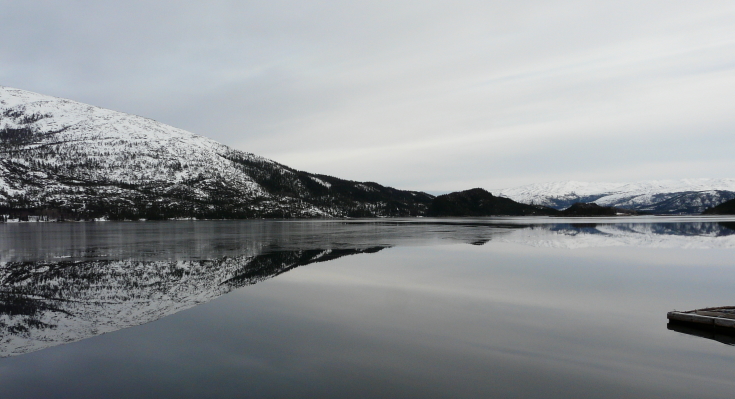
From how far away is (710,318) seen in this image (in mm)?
15117

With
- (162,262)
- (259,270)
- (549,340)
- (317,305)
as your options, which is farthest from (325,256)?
(549,340)

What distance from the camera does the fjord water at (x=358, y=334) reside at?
34.7ft

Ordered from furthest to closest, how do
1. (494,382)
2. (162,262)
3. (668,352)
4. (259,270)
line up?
(162,262)
(259,270)
(668,352)
(494,382)

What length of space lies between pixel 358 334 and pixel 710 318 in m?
12.6

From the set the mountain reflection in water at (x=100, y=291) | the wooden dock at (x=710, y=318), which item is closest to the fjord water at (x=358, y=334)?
the mountain reflection in water at (x=100, y=291)

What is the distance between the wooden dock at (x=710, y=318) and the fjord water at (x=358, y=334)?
45.0 inches

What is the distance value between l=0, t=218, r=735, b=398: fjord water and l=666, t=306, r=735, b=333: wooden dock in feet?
3.75

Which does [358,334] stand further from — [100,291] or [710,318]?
[100,291]

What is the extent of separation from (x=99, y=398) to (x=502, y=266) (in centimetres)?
2742

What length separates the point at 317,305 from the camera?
1941 cm

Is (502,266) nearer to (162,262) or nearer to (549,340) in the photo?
(549,340)

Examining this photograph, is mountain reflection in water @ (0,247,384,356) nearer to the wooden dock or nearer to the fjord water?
the fjord water

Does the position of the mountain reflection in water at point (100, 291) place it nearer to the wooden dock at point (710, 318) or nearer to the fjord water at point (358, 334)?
the fjord water at point (358, 334)

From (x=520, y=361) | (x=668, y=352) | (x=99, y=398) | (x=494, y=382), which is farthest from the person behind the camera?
(x=668, y=352)
